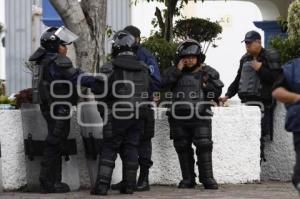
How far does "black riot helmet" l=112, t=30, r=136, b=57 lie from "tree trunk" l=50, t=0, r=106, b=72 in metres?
1.51

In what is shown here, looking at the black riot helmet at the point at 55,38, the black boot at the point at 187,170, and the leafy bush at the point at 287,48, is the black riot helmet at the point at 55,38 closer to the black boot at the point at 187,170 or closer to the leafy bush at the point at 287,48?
the black boot at the point at 187,170

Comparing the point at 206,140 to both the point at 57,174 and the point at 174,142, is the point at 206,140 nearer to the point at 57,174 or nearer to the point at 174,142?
the point at 174,142

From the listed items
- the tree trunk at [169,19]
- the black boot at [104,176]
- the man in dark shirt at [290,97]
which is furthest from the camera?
the tree trunk at [169,19]

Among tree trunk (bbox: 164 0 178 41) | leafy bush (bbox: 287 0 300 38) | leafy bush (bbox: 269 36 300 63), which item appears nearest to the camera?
leafy bush (bbox: 269 36 300 63)

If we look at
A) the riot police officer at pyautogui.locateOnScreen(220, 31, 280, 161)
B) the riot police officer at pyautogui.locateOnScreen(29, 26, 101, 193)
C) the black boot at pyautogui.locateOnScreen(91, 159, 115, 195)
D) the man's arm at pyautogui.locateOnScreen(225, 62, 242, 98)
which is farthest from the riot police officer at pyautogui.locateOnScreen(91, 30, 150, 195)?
the man's arm at pyautogui.locateOnScreen(225, 62, 242, 98)

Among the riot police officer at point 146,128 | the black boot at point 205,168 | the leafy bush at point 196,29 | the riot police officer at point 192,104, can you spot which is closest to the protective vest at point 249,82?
the riot police officer at point 192,104

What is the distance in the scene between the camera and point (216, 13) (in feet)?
86.0

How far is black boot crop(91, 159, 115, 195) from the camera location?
10641 millimetres

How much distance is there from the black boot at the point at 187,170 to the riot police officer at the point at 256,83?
117 centimetres

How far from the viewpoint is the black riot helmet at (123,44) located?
10773mm

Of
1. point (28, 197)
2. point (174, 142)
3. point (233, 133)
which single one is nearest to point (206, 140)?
point (174, 142)

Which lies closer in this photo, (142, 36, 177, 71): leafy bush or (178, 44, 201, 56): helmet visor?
(178, 44, 201, 56): helmet visor

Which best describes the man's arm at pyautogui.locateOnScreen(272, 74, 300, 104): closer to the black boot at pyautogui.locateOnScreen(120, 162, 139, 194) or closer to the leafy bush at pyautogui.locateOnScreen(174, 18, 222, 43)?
the black boot at pyautogui.locateOnScreen(120, 162, 139, 194)

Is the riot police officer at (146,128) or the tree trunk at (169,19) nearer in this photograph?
the riot police officer at (146,128)
